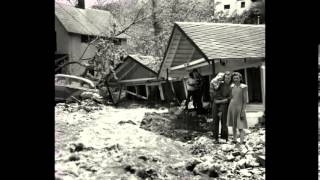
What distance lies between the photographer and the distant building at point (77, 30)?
1937 mm

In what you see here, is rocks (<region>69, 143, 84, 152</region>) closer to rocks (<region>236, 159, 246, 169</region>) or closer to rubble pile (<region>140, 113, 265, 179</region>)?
rubble pile (<region>140, 113, 265, 179</region>)

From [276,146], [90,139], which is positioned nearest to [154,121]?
[90,139]

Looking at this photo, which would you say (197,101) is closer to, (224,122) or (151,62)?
(224,122)

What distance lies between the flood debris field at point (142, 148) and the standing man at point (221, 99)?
0.08 m

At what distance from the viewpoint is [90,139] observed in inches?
80.1

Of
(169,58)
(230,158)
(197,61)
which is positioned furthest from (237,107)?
(169,58)

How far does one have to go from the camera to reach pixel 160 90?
3.07 metres

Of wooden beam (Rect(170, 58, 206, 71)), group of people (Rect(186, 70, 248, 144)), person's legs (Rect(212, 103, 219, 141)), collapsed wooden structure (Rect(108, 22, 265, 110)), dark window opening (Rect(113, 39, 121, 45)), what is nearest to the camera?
group of people (Rect(186, 70, 248, 144))

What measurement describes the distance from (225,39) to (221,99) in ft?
2.19

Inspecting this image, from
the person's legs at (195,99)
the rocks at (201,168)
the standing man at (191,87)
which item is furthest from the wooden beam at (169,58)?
the rocks at (201,168)

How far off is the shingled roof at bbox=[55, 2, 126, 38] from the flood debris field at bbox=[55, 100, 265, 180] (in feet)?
1.72

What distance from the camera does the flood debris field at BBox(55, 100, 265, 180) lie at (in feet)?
5.68

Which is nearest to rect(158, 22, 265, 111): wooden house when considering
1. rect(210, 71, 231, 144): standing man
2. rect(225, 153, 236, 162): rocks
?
rect(210, 71, 231, 144): standing man

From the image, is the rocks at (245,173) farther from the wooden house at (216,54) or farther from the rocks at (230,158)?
the wooden house at (216,54)
